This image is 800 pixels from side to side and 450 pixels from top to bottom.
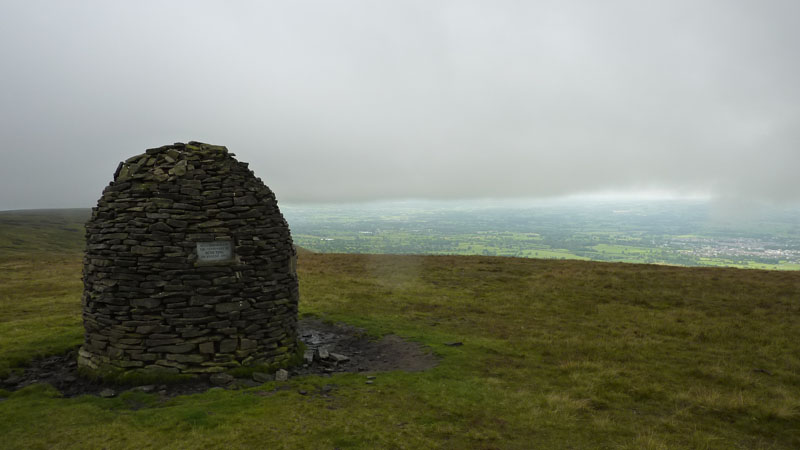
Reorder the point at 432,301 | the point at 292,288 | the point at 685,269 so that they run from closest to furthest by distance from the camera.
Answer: the point at 292,288
the point at 432,301
the point at 685,269

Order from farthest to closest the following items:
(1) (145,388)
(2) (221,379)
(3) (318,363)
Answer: (3) (318,363) < (2) (221,379) < (1) (145,388)

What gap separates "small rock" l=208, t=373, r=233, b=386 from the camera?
11078 mm

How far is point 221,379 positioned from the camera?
36.7 ft

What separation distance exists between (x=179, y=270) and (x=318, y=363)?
5.56 metres

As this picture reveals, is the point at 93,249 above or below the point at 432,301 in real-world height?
above

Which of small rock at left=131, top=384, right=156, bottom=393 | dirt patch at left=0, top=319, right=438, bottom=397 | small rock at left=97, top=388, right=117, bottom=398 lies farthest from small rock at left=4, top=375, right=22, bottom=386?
small rock at left=131, top=384, right=156, bottom=393

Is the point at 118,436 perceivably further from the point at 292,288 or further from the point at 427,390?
the point at 427,390

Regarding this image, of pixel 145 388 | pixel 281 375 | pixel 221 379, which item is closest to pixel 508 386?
pixel 281 375

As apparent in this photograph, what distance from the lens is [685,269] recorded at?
3284 centimetres

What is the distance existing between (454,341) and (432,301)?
8.47 metres

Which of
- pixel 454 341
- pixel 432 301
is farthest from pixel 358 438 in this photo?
pixel 432 301

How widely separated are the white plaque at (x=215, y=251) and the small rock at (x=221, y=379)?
3.48 metres

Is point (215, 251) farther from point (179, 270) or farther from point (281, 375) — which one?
point (281, 375)

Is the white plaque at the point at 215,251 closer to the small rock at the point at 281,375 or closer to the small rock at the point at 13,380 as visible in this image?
the small rock at the point at 281,375
